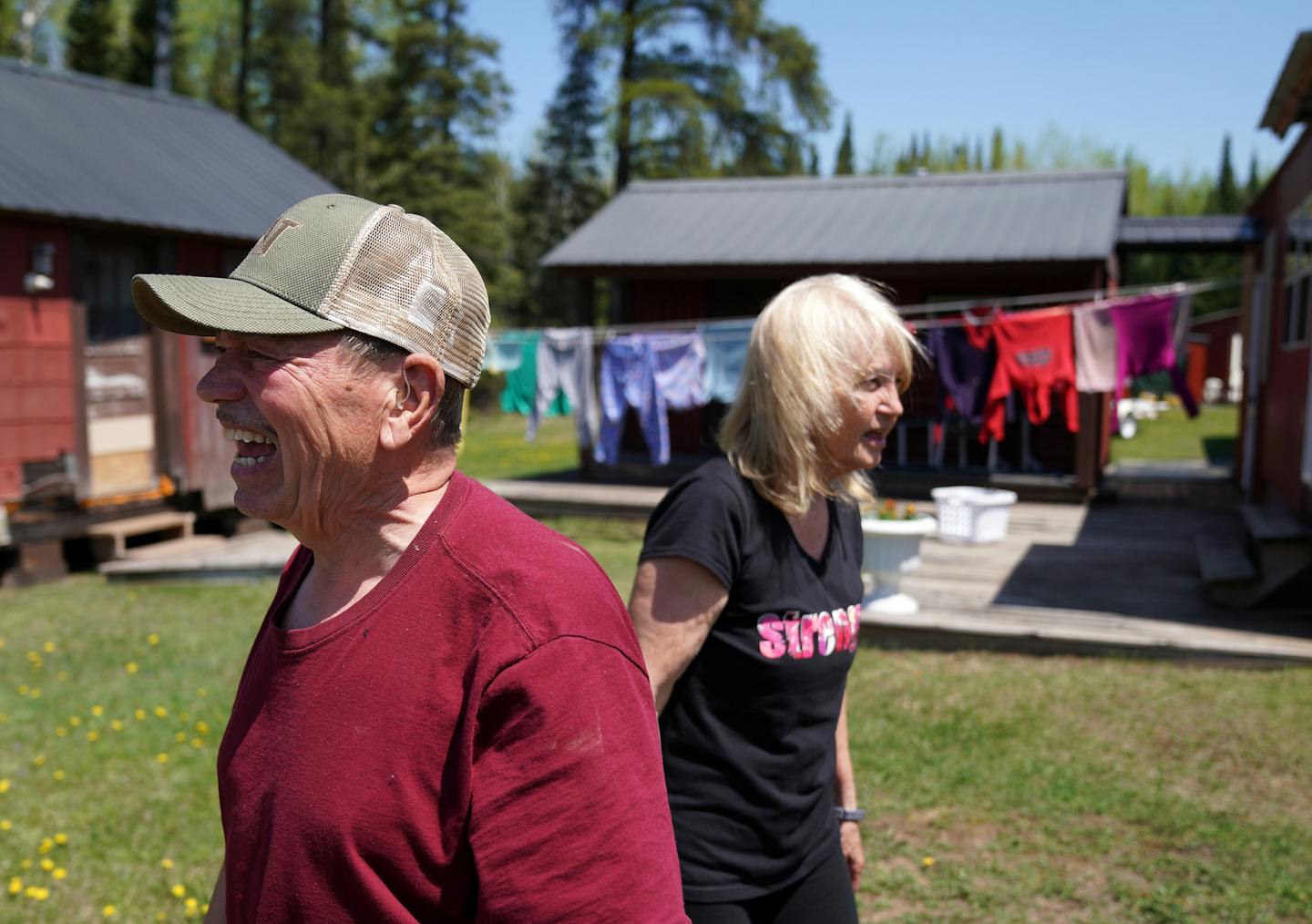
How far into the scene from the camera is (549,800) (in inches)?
46.6

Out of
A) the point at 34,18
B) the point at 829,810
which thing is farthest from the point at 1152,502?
the point at 34,18

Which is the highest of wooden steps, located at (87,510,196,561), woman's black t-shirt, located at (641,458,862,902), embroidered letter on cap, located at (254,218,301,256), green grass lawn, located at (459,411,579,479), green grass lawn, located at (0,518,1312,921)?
embroidered letter on cap, located at (254,218,301,256)

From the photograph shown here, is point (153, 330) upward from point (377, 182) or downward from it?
downward

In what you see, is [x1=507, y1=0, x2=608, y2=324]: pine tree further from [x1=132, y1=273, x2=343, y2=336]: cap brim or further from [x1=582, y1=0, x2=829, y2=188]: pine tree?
[x1=132, y1=273, x2=343, y2=336]: cap brim

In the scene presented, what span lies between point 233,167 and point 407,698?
41.2 ft

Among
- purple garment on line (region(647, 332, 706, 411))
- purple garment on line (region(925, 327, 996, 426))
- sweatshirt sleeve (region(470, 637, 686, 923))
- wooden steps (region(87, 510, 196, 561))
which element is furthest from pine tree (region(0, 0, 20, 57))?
sweatshirt sleeve (region(470, 637, 686, 923))

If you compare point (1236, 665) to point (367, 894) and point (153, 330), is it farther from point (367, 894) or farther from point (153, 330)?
point (153, 330)

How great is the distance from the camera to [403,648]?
1.28 meters

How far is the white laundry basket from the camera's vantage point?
415 inches

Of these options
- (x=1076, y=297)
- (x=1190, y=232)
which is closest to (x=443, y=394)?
(x=1076, y=297)

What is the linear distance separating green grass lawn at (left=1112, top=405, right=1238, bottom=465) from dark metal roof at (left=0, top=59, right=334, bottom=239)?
12751 mm

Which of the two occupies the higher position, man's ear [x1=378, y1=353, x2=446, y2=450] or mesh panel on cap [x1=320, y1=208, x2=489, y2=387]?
mesh panel on cap [x1=320, y1=208, x2=489, y2=387]

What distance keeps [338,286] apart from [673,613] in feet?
3.39

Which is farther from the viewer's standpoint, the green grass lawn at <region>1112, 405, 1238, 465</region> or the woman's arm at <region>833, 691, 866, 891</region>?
the green grass lawn at <region>1112, 405, 1238, 465</region>
